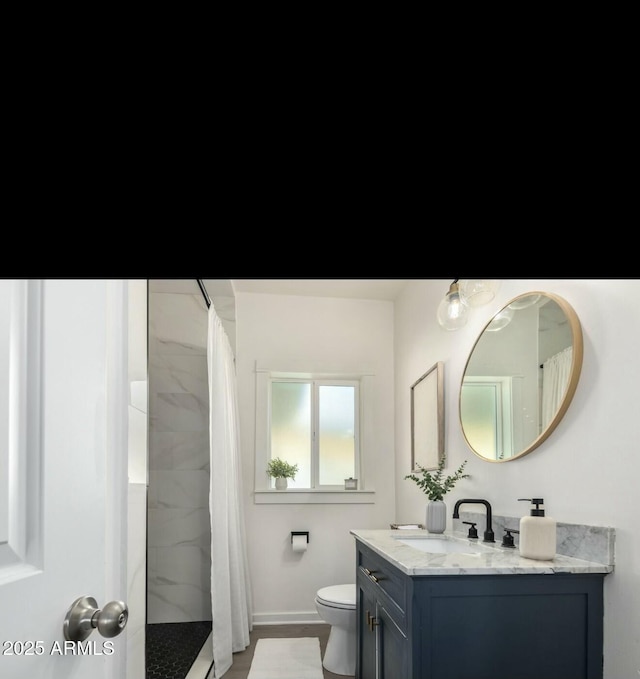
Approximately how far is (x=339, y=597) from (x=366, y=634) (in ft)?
1.99

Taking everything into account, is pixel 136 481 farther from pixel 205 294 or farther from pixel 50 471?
pixel 205 294

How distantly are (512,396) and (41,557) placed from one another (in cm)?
189

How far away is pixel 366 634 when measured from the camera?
2.52 metres

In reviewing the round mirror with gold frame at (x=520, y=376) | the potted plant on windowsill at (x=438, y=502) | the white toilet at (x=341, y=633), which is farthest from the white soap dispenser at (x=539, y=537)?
the white toilet at (x=341, y=633)

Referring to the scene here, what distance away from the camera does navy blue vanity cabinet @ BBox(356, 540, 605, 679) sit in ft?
5.19

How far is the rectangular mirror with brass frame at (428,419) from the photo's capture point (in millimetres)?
3098

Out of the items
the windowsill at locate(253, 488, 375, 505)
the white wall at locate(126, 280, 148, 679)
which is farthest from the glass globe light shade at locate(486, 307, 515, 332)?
the windowsill at locate(253, 488, 375, 505)

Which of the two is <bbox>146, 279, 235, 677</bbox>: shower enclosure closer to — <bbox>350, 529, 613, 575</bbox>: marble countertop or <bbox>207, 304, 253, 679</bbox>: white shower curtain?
<bbox>207, 304, 253, 679</bbox>: white shower curtain

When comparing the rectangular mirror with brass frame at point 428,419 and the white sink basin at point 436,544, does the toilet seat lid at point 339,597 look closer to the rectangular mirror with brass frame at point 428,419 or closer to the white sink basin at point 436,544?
the white sink basin at point 436,544

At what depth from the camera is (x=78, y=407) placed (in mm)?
804
